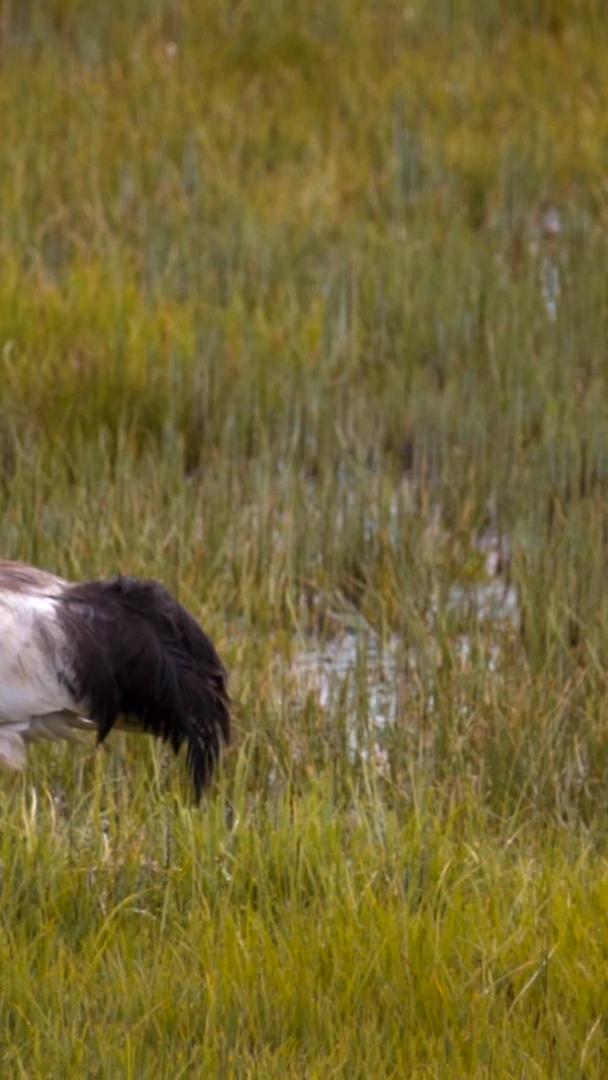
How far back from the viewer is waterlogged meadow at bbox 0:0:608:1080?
3.70m

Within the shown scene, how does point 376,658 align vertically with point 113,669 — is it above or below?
below

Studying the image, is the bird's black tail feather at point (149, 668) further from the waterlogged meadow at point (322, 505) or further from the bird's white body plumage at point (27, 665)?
the waterlogged meadow at point (322, 505)

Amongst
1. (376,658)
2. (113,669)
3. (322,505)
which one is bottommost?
(376,658)

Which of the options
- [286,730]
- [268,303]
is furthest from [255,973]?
[268,303]

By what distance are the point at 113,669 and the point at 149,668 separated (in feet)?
0.22

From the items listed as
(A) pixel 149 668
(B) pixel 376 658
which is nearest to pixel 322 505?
(B) pixel 376 658

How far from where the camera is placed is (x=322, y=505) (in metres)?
6.21

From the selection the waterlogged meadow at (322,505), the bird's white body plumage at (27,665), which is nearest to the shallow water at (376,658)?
the waterlogged meadow at (322,505)

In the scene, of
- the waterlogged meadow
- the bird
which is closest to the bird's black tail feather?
the bird

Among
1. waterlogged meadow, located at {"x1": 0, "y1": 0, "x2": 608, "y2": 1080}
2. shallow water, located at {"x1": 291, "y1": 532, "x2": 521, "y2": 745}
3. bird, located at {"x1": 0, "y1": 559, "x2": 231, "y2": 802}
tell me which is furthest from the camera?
shallow water, located at {"x1": 291, "y1": 532, "x2": 521, "y2": 745}

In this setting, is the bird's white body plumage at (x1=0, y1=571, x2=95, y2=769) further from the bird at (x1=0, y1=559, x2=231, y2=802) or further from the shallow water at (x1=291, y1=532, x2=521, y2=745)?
the shallow water at (x1=291, y1=532, x2=521, y2=745)

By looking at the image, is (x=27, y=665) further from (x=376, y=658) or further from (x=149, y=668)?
(x=376, y=658)

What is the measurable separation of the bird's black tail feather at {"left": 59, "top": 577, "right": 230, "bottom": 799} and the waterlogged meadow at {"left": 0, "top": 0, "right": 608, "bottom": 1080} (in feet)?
0.48

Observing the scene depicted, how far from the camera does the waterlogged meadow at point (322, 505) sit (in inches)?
146
